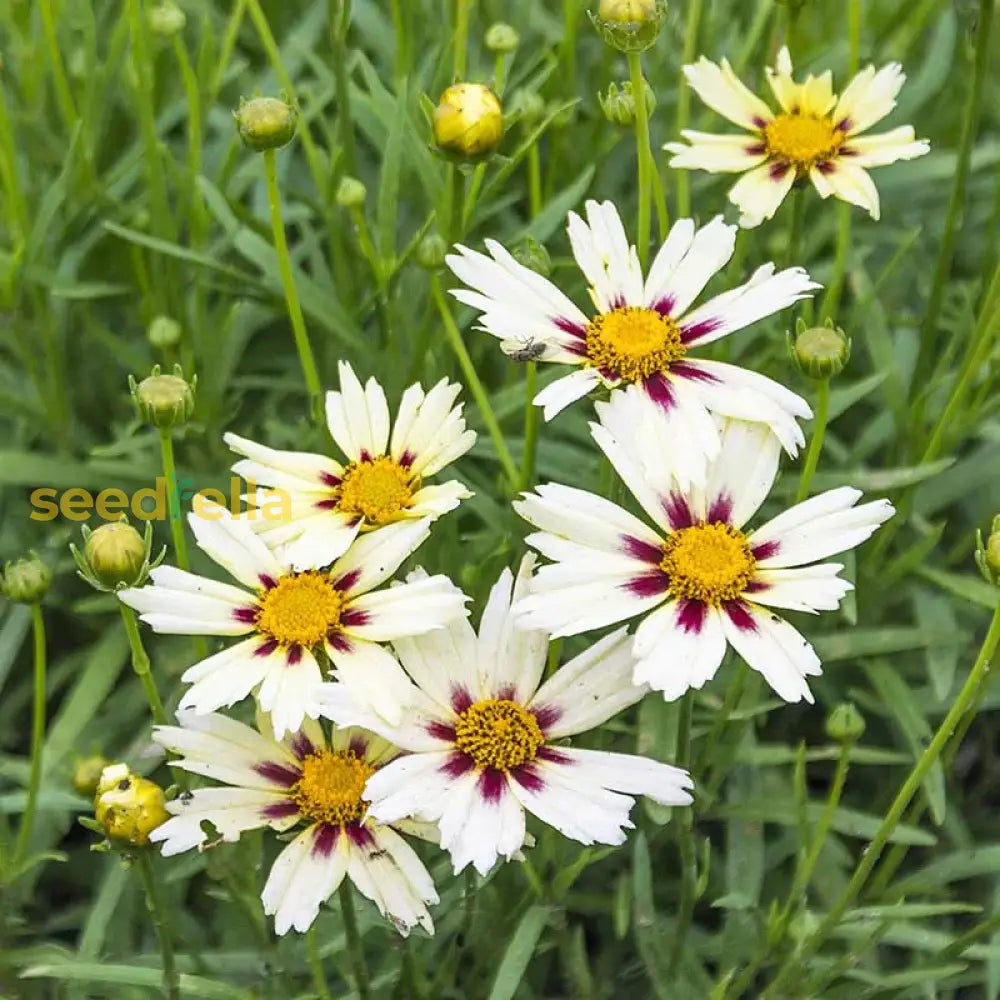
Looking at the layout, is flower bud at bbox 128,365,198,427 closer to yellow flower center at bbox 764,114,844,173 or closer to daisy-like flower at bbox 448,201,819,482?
daisy-like flower at bbox 448,201,819,482

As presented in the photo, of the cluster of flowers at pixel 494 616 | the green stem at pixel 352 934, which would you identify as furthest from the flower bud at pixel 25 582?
the green stem at pixel 352 934

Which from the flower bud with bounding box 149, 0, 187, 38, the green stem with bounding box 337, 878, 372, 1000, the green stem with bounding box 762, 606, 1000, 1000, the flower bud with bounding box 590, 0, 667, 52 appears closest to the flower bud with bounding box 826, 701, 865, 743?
the green stem with bounding box 762, 606, 1000, 1000

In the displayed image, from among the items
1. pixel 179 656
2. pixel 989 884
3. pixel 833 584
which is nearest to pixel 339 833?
pixel 833 584

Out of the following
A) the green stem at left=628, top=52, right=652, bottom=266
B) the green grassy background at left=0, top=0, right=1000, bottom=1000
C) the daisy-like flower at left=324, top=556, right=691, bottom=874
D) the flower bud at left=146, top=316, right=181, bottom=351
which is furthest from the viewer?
the flower bud at left=146, top=316, right=181, bottom=351

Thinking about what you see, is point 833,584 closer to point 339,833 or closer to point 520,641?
point 520,641

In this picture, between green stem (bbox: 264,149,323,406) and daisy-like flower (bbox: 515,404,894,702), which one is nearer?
daisy-like flower (bbox: 515,404,894,702)
